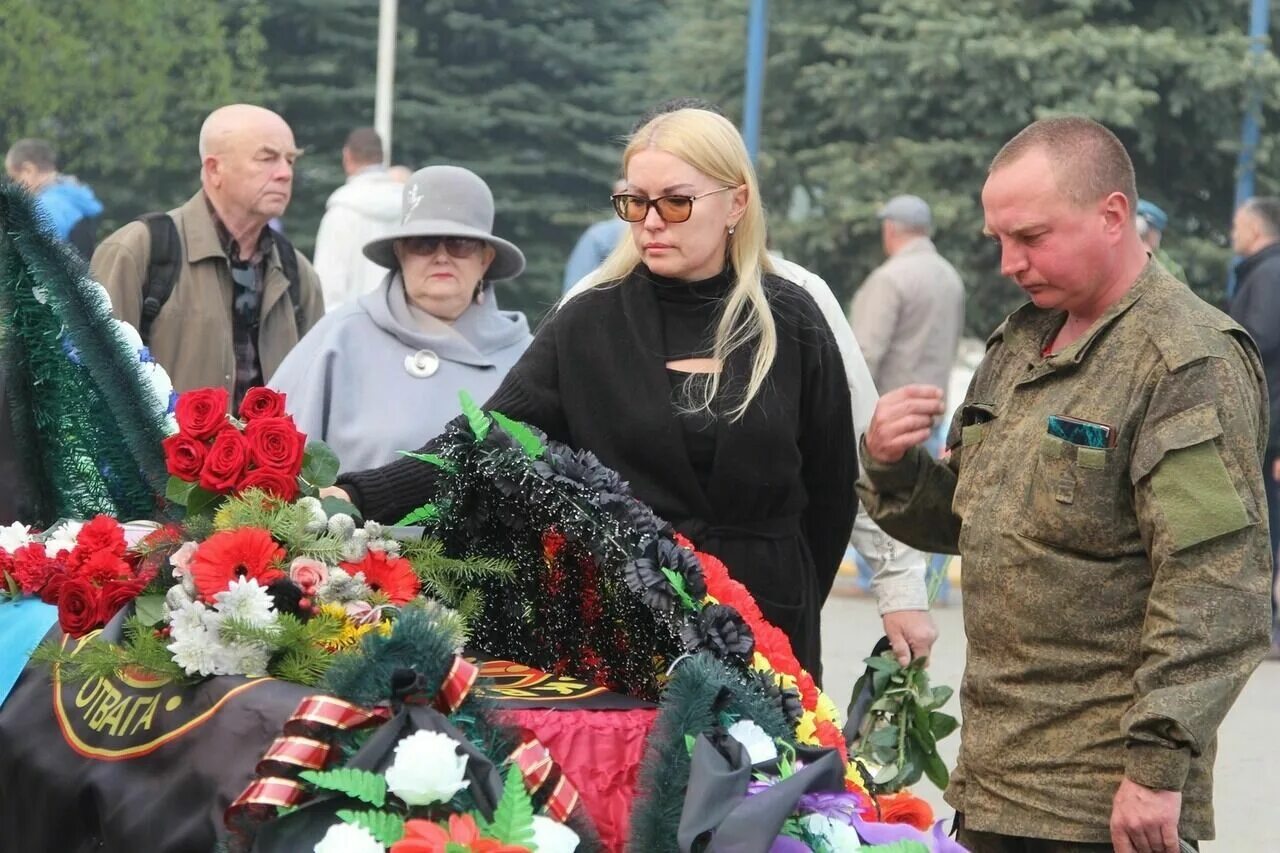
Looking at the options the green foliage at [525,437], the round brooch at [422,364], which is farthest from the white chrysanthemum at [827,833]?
the round brooch at [422,364]

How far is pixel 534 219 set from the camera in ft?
80.2

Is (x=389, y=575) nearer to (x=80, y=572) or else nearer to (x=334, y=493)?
(x=334, y=493)

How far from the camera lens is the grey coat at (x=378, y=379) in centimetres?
538

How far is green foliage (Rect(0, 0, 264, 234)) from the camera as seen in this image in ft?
73.0

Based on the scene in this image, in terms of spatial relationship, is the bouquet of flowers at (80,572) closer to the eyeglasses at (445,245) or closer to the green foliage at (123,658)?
the green foliage at (123,658)

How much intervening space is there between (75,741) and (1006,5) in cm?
1665

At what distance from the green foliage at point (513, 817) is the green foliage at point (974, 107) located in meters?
15.6

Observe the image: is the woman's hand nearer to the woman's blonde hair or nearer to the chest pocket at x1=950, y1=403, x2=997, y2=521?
the woman's blonde hair

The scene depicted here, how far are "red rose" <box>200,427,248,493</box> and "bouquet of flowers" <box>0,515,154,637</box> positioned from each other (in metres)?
0.18

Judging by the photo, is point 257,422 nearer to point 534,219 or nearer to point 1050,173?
point 1050,173

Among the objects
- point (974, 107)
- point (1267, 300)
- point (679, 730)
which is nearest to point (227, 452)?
point (679, 730)

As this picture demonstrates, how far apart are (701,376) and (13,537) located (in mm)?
1419

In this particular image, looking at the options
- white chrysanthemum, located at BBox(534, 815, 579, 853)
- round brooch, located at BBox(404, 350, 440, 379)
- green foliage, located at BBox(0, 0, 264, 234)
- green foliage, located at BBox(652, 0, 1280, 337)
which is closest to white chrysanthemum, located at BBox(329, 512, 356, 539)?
white chrysanthemum, located at BBox(534, 815, 579, 853)

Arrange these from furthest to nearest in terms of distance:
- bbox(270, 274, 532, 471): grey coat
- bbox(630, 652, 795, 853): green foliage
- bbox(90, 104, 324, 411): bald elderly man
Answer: bbox(90, 104, 324, 411): bald elderly man
bbox(270, 274, 532, 471): grey coat
bbox(630, 652, 795, 853): green foliage
